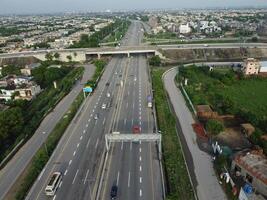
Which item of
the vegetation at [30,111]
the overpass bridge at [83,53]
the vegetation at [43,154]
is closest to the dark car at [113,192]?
the vegetation at [43,154]

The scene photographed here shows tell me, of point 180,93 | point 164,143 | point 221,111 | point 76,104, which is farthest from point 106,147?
point 180,93

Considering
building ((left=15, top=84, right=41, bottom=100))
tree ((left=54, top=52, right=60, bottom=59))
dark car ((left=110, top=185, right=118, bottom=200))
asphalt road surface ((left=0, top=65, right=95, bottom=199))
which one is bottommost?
asphalt road surface ((left=0, top=65, right=95, bottom=199))

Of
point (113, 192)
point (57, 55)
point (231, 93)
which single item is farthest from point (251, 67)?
point (57, 55)

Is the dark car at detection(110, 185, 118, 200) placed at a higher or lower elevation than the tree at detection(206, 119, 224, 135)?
lower

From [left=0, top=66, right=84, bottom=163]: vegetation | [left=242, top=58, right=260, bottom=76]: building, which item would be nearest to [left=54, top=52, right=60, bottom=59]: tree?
[left=0, top=66, right=84, bottom=163]: vegetation

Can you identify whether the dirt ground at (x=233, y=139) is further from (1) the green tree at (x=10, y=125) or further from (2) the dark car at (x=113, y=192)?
(1) the green tree at (x=10, y=125)

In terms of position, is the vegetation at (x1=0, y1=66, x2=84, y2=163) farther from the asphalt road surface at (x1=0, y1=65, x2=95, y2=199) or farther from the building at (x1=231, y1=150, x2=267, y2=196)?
the building at (x1=231, y1=150, x2=267, y2=196)

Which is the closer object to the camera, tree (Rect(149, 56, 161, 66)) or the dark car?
the dark car

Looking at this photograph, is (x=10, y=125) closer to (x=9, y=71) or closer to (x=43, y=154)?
(x=43, y=154)
